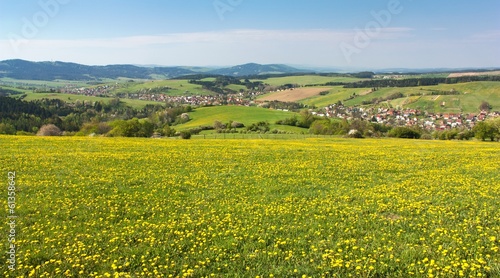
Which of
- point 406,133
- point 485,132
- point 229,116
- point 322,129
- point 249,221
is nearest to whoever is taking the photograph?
point 249,221

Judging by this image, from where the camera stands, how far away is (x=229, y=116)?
5664 inches

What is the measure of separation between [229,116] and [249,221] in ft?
428

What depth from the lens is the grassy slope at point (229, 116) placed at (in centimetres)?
13244

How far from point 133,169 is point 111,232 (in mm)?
12744

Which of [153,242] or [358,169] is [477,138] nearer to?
[358,169]

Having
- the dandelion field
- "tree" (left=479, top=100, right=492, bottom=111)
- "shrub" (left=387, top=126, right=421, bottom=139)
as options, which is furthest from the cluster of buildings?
the dandelion field

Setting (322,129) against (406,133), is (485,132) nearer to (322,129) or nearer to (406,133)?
A: (406,133)

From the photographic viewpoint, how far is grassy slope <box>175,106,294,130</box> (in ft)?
435

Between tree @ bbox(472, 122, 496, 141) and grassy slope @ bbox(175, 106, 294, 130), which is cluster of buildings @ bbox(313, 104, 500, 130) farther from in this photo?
tree @ bbox(472, 122, 496, 141)

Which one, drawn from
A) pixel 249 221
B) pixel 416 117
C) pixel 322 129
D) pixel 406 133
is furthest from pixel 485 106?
pixel 249 221

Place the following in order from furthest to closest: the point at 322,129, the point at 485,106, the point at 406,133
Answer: the point at 485,106, the point at 322,129, the point at 406,133

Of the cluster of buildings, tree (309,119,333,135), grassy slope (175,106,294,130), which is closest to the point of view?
tree (309,119,333,135)

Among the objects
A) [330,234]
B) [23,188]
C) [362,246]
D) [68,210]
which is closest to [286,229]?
[330,234]

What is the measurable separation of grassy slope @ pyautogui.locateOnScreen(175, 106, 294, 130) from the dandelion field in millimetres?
102836
